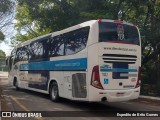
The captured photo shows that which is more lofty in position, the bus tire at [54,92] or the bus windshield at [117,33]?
the bus windshield at [117,33]

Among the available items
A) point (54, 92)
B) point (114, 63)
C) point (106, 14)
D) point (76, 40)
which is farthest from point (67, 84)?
point (106, 14)

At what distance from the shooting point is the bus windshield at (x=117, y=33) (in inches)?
464

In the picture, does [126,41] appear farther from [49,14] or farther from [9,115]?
[49,14]

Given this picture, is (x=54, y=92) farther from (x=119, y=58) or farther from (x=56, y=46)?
(x=119, y=58)

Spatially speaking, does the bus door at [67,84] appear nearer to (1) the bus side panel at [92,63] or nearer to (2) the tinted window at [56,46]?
(2) the tinted window at [56,46]

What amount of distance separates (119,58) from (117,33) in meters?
1.05

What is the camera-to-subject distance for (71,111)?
12.2 metres

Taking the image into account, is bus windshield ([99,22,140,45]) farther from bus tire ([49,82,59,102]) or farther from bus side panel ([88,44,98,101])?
bus tire ([49,82,59,102])

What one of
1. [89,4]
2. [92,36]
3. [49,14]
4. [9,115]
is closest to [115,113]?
[92,36]

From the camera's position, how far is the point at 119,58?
11.9m

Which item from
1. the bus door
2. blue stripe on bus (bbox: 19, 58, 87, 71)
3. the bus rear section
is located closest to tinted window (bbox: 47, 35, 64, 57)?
blue stripe on bus (bbox: 19, 58, 87, 71)

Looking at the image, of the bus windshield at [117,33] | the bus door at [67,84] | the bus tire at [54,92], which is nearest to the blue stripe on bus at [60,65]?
the bus door at [67,84]

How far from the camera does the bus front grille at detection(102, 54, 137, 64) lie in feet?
38.1

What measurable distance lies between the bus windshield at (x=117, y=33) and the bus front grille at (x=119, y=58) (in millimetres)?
603
